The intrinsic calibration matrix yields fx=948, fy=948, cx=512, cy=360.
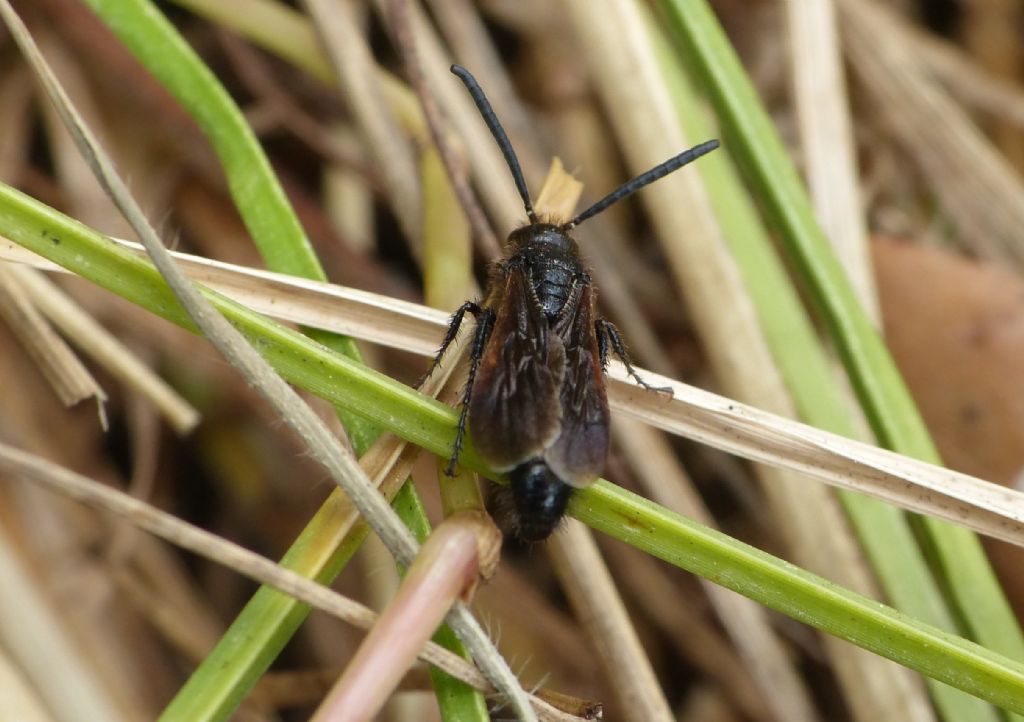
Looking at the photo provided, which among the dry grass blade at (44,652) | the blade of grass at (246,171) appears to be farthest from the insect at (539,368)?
the dry grass blade at (44,652)

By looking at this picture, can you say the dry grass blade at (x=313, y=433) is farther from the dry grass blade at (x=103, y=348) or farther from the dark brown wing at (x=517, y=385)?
the dry grass blade at (x=103, y=348)

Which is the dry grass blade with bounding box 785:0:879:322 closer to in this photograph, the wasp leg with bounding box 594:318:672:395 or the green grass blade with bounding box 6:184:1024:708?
the wasp leg with bounding box 594:318:672:395

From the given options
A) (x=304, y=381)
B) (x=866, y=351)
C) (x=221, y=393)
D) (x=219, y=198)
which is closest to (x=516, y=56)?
(x=219, y=198)

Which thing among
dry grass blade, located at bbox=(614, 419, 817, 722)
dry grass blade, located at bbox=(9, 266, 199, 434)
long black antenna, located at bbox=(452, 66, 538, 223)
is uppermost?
long black antenna, located at bbox=(452, 66, 538, 223)

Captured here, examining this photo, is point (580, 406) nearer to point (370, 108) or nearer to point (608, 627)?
point (608, 627)

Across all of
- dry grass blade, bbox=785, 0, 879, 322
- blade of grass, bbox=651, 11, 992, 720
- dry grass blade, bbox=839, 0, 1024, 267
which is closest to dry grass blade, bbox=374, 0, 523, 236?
blade of grass, bbox=651, 11, 992, 720

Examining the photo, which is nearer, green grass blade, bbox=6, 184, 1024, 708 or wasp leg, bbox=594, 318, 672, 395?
green grass blade, bbox=6, 184, 1024, 708
